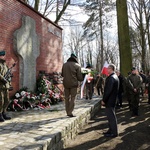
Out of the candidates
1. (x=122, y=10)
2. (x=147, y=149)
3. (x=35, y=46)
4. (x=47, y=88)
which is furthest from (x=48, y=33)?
(x=147, y=149)

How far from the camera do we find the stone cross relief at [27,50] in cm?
794

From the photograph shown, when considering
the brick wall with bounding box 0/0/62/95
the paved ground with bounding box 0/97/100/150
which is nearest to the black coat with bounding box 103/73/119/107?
the paved ground with bounding box 0/97/100/150

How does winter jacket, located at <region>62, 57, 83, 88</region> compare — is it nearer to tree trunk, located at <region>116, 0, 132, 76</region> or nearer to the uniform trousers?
the uniform trousers

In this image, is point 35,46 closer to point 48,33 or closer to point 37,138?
point 48,33

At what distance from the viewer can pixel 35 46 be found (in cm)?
895

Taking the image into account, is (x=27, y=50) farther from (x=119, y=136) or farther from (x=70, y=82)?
(x=119, y=136)

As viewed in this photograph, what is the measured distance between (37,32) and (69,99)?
438 centimetres

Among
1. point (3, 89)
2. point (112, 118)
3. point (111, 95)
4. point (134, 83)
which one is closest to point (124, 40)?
point (134, 83)

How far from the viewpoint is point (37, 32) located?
940 cm

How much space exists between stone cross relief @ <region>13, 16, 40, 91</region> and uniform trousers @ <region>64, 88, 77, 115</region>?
254 cm

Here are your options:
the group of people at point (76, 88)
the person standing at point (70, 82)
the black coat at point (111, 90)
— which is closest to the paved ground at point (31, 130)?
the person standing at point (70, 82)

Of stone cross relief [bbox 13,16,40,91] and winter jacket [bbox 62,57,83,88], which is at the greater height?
stone cross relief [bbox 13,16,40,91]

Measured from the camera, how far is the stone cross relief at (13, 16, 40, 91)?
7945 millimetres

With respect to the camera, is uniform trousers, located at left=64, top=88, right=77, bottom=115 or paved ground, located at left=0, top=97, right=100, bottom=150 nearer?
paved ground, located at left=0, top=97, right=100, bottom=150
